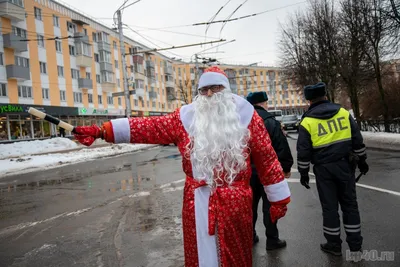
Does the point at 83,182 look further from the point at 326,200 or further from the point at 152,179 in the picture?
the point at 326,200

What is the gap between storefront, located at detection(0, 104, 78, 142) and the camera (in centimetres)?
3108

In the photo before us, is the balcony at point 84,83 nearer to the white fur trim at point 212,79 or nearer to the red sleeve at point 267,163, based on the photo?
the white fur trim at point 212,79

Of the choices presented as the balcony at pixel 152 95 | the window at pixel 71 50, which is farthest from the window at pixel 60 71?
the balcony at pixel 152 95

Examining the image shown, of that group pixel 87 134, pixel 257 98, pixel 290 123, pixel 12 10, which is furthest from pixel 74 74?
pixel 87 134

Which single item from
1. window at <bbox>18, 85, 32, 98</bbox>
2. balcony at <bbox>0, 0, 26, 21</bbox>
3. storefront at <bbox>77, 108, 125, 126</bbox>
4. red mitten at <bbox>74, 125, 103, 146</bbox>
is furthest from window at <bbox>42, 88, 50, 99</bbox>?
red mitten at <bbox>74, 125, 103, 146</bbox>

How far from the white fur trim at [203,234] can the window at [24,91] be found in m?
35.1

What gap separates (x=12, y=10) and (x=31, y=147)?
13708 mm

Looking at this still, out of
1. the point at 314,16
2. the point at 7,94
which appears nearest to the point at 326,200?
the point at 314,16

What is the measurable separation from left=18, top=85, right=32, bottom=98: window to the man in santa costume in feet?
114

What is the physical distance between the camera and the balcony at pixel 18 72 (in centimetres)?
3083

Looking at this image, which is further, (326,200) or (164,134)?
(326,200)

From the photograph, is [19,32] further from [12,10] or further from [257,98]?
[257,98]

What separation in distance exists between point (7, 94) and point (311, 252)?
111 ft

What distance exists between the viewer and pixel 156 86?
6325 centimetres
